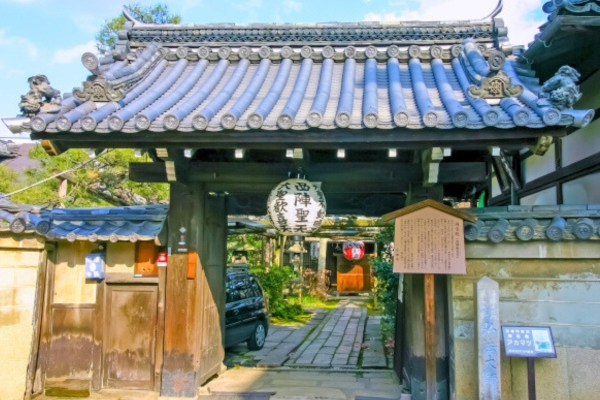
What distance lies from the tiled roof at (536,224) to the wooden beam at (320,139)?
986 millimetres

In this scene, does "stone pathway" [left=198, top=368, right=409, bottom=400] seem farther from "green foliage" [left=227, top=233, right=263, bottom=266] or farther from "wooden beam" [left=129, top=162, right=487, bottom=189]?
"green foliage" [left=227, top=233, right=263, bottom=266]

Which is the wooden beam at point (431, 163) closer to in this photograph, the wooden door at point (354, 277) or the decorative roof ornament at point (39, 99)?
the decorative roof ornament at point (39, 99)

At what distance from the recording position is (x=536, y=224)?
20.9 ft

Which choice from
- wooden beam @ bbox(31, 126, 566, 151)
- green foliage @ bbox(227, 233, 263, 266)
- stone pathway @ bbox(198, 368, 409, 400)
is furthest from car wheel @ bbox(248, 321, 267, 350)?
green foliage @ bbox(227, 233, 263, 266)

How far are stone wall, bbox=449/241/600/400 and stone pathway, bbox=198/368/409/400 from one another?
1621 mm

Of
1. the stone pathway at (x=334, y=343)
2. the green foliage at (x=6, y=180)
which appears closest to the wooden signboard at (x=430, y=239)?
the stone pathway at (x=334, y=343)

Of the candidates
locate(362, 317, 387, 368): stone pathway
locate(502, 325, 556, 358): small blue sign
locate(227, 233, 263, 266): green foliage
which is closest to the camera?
locate(502, 325, 556, 358): small blue sign

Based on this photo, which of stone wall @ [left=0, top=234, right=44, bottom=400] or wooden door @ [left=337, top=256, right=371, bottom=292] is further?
wooden door @ [left=337, top=256, right=371, bottom=292]

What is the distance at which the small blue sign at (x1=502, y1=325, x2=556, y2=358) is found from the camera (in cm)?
Answer: 578

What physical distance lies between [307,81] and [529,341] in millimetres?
4915

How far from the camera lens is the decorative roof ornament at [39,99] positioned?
6344mm

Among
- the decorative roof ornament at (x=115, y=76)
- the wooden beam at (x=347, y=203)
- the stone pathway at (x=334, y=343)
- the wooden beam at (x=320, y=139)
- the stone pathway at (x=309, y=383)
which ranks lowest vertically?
the stone pathway at (x=334, y=343)

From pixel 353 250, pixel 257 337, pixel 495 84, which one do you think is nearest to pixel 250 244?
pixel 353 250

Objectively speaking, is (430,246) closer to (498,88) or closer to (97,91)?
(498,88)
